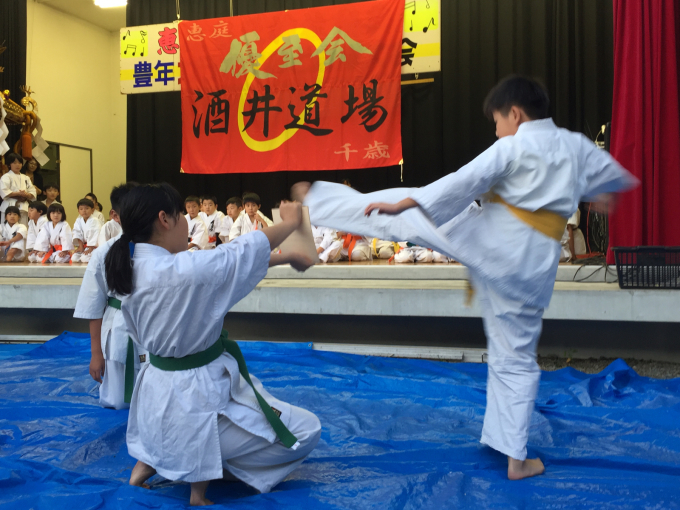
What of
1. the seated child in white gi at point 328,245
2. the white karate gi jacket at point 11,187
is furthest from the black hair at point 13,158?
the seated child in white gi at point 328,245

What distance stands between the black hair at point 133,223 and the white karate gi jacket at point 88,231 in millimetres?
4823

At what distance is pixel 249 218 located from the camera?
6.00 meters

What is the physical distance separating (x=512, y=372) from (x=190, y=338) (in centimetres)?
92

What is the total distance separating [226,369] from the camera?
143 cm

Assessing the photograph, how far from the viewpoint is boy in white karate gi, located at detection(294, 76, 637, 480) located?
1.53 meters

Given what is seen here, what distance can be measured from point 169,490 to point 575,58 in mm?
6016

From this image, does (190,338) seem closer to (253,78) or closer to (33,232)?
(253,78)

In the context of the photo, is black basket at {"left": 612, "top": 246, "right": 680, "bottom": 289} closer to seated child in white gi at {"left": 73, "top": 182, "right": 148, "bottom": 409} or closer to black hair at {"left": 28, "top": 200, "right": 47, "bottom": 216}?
seated child in white gi at {"left": 73, "top": 182, "right": 148, "bottom": 409}

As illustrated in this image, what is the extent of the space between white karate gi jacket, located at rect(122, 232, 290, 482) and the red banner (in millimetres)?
4611

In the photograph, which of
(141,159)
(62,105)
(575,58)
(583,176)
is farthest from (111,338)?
(62,105)

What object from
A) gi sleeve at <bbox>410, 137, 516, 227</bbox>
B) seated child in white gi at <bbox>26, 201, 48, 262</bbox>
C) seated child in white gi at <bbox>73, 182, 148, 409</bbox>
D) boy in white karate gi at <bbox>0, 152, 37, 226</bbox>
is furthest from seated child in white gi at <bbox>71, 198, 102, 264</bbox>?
gi sleeve at <bbox>410, 137, 516, 227</bbox>

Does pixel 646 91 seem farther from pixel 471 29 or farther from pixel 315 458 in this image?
pixel 471 29

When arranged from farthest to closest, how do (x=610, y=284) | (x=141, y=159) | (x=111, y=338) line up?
(x=141, y=159) < (x=610, y=284) < (x=111, y=338)

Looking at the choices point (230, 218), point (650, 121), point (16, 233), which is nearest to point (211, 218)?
point (230, 218)
